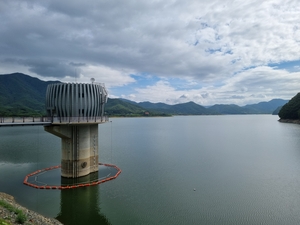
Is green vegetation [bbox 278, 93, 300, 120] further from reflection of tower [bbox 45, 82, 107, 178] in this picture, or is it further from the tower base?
the tower base

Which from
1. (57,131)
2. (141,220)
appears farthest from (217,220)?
(57,131)

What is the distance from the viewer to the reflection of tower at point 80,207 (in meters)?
18.8

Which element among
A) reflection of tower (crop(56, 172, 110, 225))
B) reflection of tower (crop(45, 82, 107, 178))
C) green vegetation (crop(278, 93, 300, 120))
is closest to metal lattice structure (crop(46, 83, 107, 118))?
reflection of tower (crop(45, 82, 107, 178))

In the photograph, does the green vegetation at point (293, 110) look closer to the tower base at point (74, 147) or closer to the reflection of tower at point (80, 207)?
the tower base at point (74, 147)

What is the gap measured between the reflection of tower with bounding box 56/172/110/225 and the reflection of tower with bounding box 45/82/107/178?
2.22 metres

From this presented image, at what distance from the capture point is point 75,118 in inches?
1041

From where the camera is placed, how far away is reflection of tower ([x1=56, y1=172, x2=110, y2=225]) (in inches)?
741

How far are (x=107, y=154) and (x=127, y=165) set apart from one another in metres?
9.84

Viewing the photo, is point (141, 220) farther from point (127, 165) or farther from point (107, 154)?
point (107, 154)

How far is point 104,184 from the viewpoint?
26.8 m

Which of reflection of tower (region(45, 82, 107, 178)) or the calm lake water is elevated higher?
reflection of tower (region(45, 82, 107, 178))

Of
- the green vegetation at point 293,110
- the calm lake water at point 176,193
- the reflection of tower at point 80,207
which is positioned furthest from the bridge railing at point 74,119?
the green vegetation at point 293,110

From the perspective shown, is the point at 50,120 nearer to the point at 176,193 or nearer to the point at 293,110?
the point at 176,193

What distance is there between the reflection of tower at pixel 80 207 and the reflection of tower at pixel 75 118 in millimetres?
2221
